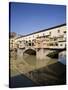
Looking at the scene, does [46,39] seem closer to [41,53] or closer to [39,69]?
Answer: [41,53]

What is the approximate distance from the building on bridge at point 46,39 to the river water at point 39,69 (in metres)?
0.12

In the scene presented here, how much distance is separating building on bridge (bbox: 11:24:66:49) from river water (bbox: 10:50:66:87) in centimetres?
12

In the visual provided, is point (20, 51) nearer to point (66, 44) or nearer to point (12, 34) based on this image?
point (12, 34)

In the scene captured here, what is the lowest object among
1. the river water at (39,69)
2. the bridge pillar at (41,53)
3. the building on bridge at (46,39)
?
the river water at (39,69)

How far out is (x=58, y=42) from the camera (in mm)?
2309

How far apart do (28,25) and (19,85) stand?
589 millimetres

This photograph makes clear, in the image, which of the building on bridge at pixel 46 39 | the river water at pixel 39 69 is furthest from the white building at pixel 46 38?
the river water at pixel 39 69

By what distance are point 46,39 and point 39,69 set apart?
306 mm

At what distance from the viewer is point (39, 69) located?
2.28m

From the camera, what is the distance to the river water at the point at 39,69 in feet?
7.30

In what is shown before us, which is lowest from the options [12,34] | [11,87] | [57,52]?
[11,87]

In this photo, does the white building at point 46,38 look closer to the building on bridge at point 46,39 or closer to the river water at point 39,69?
the building on bridge at point 46,39

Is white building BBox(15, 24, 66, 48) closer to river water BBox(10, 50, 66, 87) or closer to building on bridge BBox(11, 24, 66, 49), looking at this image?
building on bridge BBox(11, 24, 66, 49)

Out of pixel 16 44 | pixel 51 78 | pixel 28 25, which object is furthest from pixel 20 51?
pixel 51 78
